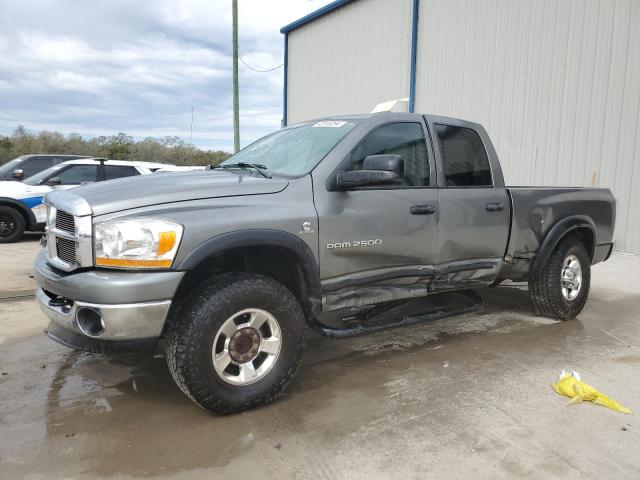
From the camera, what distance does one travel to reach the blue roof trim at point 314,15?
15648 millimetres

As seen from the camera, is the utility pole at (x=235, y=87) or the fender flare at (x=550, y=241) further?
the utility pole at (x=235, y=87)

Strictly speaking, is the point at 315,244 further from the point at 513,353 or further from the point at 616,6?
the point at 616,6

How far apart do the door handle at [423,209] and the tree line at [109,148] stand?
29675mm

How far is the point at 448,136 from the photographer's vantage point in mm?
4285

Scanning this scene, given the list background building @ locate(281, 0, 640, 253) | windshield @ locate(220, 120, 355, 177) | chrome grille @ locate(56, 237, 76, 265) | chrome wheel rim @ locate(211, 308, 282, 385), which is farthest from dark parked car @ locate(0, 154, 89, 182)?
chrome wheel rim @ locate(211, 308, 282, 385)

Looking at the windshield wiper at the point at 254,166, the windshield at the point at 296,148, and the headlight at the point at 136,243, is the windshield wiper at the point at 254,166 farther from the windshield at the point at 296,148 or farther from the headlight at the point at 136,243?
the headlight at the point at 136,243

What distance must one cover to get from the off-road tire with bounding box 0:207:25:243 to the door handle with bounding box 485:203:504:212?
8.93 metres

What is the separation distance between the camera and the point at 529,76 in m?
10.3

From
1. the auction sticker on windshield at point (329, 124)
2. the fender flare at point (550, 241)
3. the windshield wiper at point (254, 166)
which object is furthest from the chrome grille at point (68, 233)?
the fender flare at point (550, 241)

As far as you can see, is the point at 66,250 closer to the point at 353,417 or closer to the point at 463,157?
the point at 353,417

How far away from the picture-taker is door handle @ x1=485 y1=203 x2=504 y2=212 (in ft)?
14.1

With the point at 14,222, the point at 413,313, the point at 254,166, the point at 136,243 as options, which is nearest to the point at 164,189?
the point at 136,243

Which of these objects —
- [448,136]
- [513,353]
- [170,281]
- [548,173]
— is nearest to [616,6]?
[548,173]

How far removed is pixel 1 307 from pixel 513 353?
5.07m
